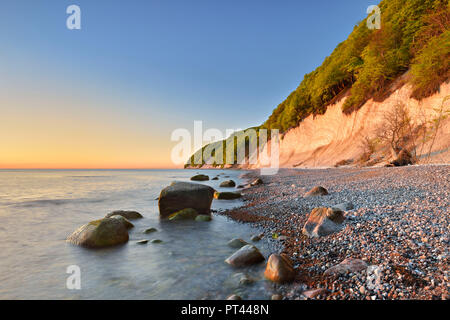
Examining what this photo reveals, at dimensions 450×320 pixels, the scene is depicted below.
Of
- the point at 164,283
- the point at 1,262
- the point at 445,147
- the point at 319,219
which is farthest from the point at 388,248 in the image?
the point at 445,147

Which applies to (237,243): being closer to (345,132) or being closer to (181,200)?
(181,200)

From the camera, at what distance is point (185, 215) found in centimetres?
870

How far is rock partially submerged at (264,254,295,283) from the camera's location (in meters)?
3.55

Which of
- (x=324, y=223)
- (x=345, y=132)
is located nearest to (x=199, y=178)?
(x=345, y=132)

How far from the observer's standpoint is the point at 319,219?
17.1 feet

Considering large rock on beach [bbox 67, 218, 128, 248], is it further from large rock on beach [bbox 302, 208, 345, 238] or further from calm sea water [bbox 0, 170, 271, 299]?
large rock on beach [bbox 302, 208, 345, 238]

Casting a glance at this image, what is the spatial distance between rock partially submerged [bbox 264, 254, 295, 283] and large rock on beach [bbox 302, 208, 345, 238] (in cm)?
153

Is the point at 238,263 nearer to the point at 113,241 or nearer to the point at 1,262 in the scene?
the point at 113,241

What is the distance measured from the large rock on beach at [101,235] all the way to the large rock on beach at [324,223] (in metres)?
5.04

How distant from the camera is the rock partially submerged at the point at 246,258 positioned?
14.4 feet

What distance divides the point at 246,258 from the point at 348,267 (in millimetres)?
1850

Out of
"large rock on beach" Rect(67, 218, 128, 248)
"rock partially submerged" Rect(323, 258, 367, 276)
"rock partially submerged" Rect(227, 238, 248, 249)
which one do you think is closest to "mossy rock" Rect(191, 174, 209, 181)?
"large rock on beach" Rect(67, 218, 128, 248)

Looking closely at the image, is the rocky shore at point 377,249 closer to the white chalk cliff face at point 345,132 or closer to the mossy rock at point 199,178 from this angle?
the white chalk cliff face at point 345,132

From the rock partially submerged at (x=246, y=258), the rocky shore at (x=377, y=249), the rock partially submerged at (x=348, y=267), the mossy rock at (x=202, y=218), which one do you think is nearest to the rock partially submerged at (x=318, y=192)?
the rocky shore at (x=377, y=249)
